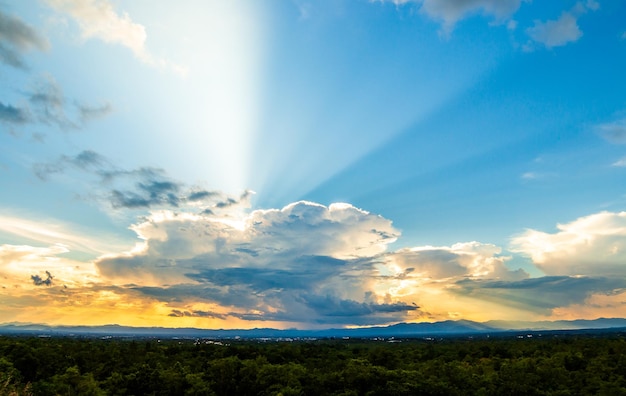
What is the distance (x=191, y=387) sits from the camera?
6562 centimetres

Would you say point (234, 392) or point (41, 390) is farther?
point (234, 392)

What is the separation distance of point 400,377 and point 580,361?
5350 centimetres

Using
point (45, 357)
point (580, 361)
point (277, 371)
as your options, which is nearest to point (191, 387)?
point (277, 371)

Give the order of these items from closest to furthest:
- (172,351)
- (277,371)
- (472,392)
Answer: (472,392) < (277,371) < (172,351)

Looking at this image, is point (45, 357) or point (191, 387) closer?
point (191, 387)

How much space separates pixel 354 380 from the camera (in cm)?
6569

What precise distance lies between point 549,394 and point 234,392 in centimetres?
4809

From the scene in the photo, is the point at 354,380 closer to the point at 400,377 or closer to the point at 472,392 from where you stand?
the point at 400,377

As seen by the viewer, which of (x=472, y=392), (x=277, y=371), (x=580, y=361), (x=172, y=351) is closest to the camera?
(x=472, y=392)

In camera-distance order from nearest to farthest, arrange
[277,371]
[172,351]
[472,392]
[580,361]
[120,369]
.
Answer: [472,392]
[277,371]
[120,369]
[580,361]
[172,351]

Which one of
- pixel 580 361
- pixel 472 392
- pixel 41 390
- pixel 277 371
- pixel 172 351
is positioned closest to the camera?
pixel 41 390

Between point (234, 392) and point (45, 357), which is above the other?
point (45, 357)

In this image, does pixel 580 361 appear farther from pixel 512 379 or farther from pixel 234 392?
pixel 234 392

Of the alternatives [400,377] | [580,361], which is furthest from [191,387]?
[580,361]
